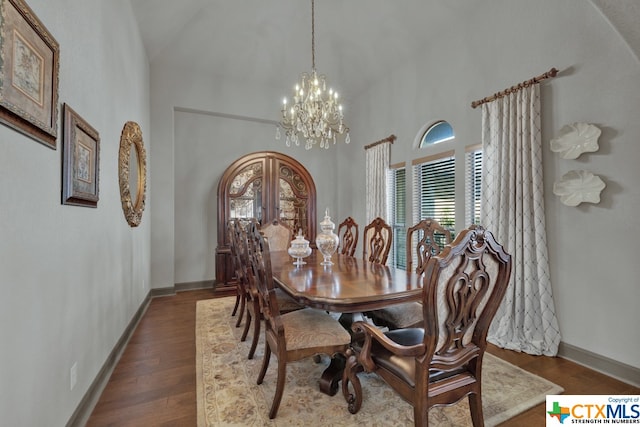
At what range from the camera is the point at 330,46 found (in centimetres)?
430

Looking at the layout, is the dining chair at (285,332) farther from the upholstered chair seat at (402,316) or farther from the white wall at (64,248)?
the white wall at (64,248)

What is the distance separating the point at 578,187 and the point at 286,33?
3876 millimetres

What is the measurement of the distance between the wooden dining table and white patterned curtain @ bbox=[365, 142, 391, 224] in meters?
2.27

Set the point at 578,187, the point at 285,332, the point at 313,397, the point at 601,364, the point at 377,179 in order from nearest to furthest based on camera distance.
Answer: the point at 285,332 < the point at 313,397 < the point at 601,364 < the point at 578,187 < the point at 377,179

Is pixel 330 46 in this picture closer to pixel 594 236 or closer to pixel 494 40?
pixel 494 40

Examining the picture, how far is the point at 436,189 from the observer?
12.6 feet

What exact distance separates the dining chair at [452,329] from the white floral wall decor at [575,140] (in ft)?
5.71

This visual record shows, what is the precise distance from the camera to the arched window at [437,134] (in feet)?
12.1

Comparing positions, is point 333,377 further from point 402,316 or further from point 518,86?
point 518,86

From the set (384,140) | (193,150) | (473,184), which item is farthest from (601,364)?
(193,150)

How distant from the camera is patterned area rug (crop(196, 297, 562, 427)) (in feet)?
5.48

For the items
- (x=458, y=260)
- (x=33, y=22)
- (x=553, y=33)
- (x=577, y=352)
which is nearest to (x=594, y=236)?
(x=577, y=352)

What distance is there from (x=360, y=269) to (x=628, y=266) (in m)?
1.96

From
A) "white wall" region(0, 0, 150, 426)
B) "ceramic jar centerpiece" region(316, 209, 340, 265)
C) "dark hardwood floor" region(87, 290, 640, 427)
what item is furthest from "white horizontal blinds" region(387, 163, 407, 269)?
"white wall" region(0, 0, 150, 426)
